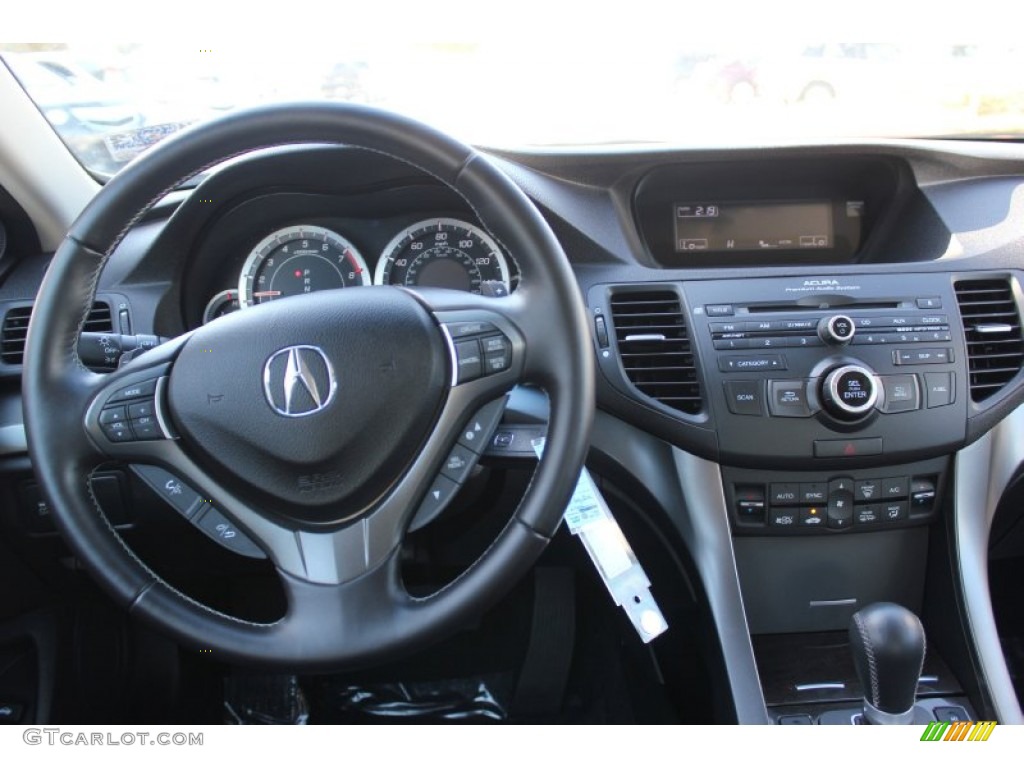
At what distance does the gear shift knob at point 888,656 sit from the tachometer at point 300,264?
1.03 metres

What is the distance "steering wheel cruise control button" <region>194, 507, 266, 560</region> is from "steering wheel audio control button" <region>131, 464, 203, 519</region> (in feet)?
0.05

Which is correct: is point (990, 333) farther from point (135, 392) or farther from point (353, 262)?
point (135, 392)

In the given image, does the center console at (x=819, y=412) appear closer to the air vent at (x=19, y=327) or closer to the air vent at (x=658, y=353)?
the air vent at (x=658, y=353)

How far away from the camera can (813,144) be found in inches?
68.6

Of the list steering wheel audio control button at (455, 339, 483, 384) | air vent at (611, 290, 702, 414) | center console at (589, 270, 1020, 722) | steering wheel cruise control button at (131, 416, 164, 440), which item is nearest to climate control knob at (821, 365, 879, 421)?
center console at (589, 270, 1020, 722)

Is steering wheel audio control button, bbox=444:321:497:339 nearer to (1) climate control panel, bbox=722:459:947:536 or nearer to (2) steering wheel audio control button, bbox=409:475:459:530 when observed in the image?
(2) steering wheel audio control button, bbox=409:475:459:530

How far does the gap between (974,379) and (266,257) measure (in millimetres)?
1296

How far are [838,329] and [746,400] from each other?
19 cm

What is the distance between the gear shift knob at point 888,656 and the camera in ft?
4.15

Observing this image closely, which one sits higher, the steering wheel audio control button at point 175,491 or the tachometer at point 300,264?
the tachometer at point 300,264

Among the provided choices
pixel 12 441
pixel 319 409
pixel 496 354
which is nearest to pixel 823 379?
pixel 496 354

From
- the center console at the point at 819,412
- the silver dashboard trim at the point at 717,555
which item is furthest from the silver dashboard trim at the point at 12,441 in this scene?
the silver dashboard trim at the point at 717,555

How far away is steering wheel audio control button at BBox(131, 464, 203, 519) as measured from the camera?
1.20m

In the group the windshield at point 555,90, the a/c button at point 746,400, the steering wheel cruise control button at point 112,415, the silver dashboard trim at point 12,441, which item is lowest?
the silver dashboard trim at point 12,441
